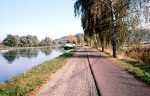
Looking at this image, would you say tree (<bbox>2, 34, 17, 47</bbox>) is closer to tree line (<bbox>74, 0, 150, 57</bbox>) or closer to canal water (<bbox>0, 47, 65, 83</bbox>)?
canal water (<bbox>0, 47, 65, 83</bbox>)

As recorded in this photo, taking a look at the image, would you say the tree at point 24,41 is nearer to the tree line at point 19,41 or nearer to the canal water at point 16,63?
the tree line at point 19,41

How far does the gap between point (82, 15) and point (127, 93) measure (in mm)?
11457

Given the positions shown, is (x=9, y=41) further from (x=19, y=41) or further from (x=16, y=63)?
(x=16, y=63)

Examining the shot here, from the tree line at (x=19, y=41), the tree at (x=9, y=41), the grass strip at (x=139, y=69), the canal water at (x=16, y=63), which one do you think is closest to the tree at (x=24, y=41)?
the tree line at (x=19, y=41)

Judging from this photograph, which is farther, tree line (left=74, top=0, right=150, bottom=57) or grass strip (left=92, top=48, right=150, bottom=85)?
tree line (left=74, top=0, right=150, bottom=57)

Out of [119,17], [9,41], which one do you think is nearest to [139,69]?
[119,17]

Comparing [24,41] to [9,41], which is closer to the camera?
[9,41]

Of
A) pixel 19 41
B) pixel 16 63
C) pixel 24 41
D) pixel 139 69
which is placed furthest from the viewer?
pixel 24 41

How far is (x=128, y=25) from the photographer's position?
32.4 feet

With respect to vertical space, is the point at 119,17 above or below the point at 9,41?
below

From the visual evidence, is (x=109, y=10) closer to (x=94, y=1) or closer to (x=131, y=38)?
(x=94, y=1)

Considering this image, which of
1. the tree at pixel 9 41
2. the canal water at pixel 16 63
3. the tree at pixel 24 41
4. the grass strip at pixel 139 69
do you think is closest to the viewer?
the grass strip at pixel 139 69

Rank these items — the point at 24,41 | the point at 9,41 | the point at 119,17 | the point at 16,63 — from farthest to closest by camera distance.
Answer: the point at 24,41 → the point at 9,41 → the point at 16,63 → the point at 119,17

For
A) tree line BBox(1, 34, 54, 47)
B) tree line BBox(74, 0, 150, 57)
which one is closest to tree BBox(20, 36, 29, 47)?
tree line BBox(1, 34, 54, 47)
